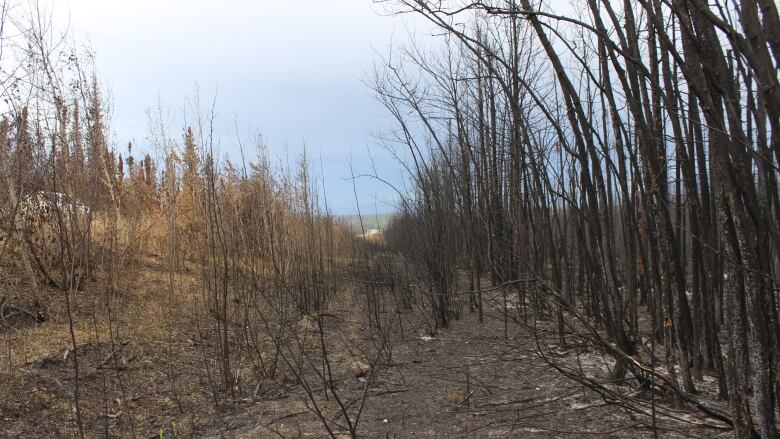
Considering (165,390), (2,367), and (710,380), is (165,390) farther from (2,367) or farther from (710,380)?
(710,380)

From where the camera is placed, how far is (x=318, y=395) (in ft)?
13.6

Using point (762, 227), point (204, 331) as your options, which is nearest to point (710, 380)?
point (762, 227)

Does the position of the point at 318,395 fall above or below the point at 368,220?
below

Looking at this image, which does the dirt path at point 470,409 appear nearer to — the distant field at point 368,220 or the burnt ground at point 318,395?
the burnt ground at point 318,395

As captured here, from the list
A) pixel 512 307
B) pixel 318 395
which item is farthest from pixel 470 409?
pixel 512 307

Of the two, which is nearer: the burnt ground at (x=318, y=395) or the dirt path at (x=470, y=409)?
the dirt path at (x=470, y=409)

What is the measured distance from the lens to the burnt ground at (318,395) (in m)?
2.84

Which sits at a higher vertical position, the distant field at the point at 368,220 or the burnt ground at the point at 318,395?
the distant field at the point at 368,220

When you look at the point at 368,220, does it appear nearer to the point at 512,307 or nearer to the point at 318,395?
the point at 512,307

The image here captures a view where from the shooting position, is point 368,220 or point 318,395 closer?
point 318,395

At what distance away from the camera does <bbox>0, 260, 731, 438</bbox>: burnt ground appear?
2.84 m

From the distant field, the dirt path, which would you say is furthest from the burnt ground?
the distant field

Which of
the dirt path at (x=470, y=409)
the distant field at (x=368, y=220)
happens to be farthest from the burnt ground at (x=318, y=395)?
the distant field at (x=368, y=220)

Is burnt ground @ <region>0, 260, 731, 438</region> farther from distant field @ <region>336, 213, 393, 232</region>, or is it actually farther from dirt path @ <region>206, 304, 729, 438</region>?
distant field @ <region>336, 213, 393, 232</region>
